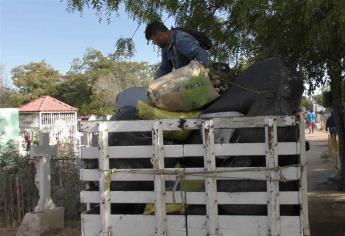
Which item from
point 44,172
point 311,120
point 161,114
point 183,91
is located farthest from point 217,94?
point 311,120

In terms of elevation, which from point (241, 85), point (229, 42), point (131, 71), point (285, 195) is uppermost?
point (131, 71)

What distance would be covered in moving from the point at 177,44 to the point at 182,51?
0.10 m

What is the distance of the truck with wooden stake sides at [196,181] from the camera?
3.72 m

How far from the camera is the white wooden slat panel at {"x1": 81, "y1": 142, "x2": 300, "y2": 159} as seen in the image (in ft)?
12.2

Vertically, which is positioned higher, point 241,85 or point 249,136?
point 241,85

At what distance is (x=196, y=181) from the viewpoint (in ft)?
13.0

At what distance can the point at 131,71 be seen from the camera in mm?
59531

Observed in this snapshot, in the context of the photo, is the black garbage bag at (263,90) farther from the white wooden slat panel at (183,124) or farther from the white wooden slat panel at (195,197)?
the white wooden slat panel at (195,197)

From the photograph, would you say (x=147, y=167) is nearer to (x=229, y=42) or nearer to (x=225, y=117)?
(x=225, y=117)

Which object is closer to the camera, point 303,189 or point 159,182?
point 303,189

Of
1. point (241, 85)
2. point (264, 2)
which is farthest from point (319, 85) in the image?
point (241, 85)

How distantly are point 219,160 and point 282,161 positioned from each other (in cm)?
45

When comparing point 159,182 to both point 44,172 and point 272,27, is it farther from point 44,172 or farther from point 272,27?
point 44,172

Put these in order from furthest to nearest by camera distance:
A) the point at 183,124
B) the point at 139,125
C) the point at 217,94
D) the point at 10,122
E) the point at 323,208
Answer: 1. the point at 10,122
2. the point at 323,208
3. the point at 217,94
4. the point at 139,125
5. the point at 183,124
